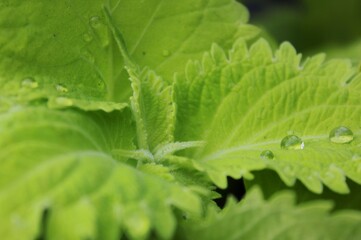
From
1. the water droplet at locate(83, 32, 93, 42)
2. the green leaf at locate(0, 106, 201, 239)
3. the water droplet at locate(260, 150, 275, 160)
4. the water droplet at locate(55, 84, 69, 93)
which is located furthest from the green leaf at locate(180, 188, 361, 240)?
the water droplet at locate(83, 32, 93, 42)

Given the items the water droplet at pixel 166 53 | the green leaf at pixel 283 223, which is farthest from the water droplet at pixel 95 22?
the green leaf at pixel 283 223

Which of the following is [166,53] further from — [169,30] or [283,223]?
[283,223]

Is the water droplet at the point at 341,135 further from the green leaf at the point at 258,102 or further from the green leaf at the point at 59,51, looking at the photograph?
the green leaf at the point at 59,51

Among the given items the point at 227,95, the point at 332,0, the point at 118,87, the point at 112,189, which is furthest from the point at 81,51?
the point at 332,0

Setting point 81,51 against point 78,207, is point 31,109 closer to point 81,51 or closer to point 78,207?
point 78,207

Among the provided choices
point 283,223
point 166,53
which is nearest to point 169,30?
point 166,53

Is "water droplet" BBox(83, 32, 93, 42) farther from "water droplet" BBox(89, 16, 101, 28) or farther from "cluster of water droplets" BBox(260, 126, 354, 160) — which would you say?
"cluster of water droplets" BBox(260, 126, 354, 160)

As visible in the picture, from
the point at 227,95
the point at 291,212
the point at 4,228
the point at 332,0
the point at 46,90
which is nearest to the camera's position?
the point at 4,228
